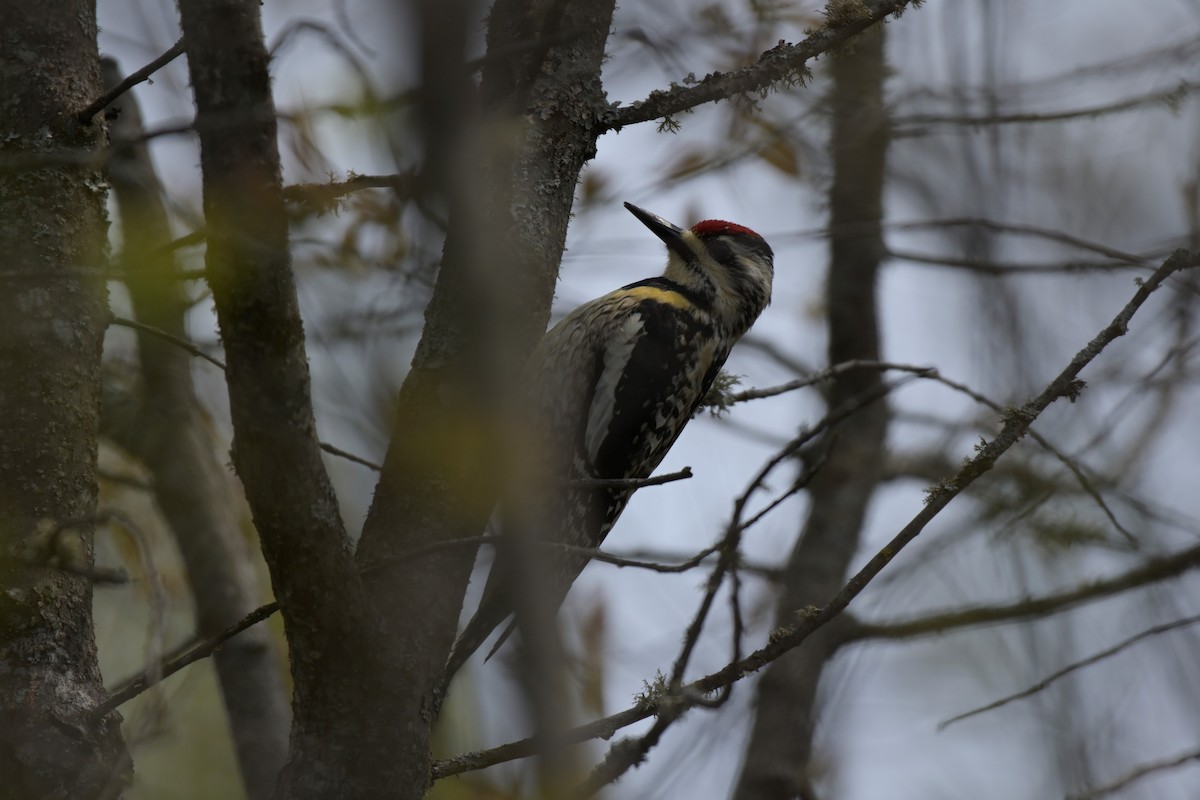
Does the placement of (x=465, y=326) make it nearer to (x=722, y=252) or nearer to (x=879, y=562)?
(x=879, y=562)

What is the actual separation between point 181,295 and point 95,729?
199 cm

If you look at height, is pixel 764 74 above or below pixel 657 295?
below

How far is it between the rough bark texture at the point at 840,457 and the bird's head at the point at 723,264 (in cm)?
51

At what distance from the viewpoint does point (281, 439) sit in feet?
6.23

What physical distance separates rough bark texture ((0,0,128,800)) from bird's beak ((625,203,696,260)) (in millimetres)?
2518

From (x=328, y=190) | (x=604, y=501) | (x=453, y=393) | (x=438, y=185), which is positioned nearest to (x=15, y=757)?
(x=453, y=393)

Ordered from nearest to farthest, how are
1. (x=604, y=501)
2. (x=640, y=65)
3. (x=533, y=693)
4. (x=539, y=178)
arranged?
(x=533, y=693), (x=539, y=178), (x=640, y=65), (x=604, y=501)

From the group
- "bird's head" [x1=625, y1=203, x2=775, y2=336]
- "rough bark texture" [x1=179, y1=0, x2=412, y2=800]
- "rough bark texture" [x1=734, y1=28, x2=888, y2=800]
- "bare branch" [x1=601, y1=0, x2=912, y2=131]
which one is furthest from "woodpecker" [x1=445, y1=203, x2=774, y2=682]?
"rough bark texture" [x1=179, y1=0, x2=412, y2=800]

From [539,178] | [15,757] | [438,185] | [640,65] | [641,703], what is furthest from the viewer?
[640,65]

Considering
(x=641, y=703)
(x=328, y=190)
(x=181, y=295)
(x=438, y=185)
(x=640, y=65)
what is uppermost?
(x=640, y=65)

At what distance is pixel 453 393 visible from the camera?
2527 millimetres

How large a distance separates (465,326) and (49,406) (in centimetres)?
104

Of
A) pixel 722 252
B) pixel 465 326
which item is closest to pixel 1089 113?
pixel 722 252

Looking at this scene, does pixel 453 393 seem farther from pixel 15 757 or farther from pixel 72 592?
pixel 15 757
